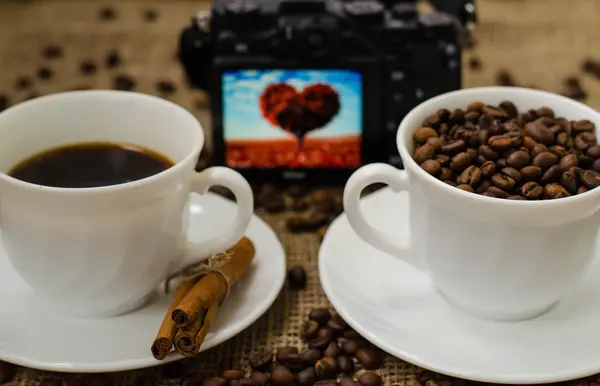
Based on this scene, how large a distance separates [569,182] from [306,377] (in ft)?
1.03

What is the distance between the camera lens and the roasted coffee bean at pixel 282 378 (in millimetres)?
809

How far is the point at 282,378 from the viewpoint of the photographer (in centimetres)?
81

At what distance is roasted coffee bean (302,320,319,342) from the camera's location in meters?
0.87

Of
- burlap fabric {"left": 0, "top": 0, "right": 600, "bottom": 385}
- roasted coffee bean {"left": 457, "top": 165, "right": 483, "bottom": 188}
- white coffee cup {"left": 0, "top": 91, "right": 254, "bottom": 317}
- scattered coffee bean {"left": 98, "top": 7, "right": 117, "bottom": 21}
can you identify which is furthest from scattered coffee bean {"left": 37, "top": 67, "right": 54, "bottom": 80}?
roasted coffee bean {"left": 457, "top": 165, "right": 483, "bottom": 188}

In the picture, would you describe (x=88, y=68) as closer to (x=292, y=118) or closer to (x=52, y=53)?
(x=52, y=53)

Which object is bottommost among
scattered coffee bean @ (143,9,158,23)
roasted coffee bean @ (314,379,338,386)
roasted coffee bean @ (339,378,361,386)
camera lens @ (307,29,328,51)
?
roasted coffee bean @ (314,379,338,386)

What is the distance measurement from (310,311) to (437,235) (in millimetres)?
181

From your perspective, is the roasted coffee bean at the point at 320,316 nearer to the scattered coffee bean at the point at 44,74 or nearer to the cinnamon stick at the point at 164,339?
the cinnamon stick at the point at 164,339

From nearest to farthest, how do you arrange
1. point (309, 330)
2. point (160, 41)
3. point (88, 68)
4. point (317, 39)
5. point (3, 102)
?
point (309, 330) → point (317, 39) → point (3, 102) → point (88, 68) → point (160, 41)

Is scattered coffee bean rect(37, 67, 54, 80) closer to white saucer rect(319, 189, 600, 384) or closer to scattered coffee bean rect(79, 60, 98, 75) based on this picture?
scattered coffee bean rect(79, 60, 98, 75)

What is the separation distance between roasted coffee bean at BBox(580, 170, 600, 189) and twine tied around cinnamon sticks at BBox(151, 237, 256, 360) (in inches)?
14.1

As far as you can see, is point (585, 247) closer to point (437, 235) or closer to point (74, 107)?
point (437, 235)

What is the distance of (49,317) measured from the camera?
33.2 inches

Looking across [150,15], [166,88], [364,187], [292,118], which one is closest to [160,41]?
[150,15]
